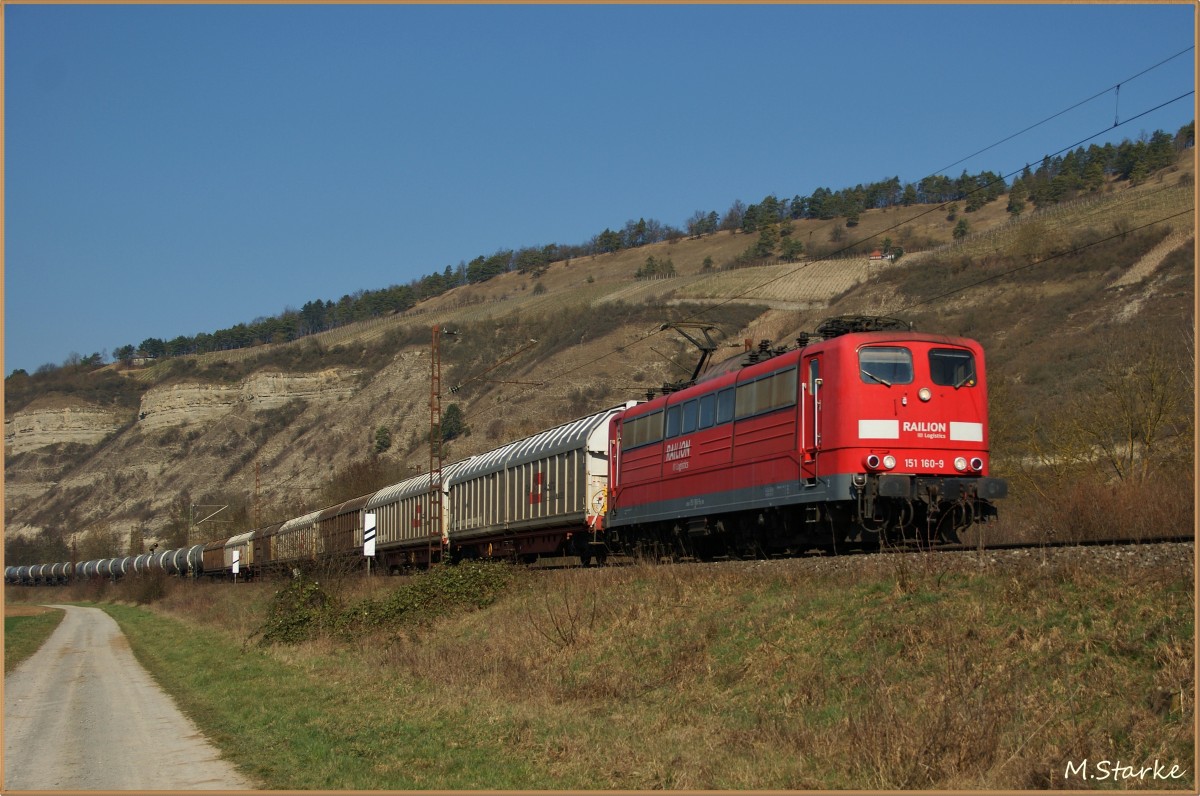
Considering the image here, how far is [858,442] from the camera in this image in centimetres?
1812

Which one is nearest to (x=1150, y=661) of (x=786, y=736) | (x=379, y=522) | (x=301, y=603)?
(x=786, y=736)

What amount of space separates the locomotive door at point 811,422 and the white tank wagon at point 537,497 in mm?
10331

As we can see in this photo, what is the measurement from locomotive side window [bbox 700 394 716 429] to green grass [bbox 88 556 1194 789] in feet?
12.5

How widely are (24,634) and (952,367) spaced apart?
3701 cm

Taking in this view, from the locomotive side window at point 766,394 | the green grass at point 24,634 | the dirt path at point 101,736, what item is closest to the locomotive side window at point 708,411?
the locomotive side window at point 766,394

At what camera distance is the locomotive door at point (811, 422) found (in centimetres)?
1877

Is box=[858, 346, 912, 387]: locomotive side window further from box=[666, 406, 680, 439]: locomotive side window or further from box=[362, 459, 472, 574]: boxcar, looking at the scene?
box=[362, 459, 472, 574]: boxcar

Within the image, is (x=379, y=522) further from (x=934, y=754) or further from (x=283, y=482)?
(x=283, y=482)

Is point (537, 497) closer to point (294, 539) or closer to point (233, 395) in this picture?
point (294, 539)

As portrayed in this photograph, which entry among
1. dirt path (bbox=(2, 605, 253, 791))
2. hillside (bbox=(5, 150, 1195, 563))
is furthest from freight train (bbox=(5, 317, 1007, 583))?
hillside (bbox=(5, 150, 1195, 563))

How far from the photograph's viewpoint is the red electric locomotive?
18.1m

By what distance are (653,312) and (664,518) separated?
101m

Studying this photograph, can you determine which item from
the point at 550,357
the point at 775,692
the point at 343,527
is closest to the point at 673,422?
the point at 775,692

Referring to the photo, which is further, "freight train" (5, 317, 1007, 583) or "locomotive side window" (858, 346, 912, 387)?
"locomotive side window" (858, 346, 912, 387)
